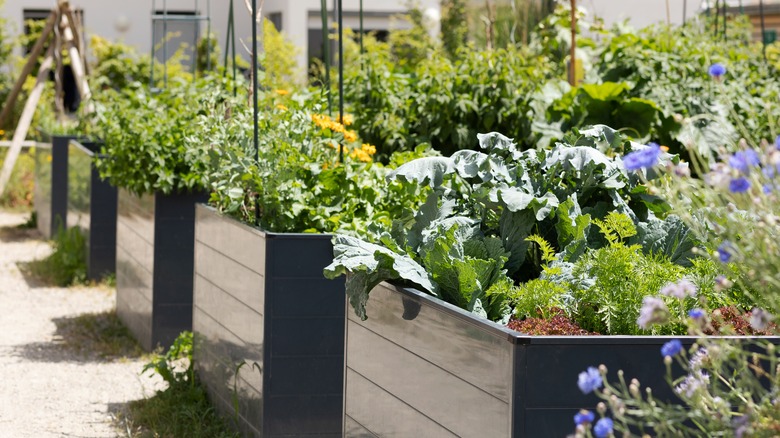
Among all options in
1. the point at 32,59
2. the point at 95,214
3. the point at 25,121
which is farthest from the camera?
the point at 32,59

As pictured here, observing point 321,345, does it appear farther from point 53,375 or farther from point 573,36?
point 573,36

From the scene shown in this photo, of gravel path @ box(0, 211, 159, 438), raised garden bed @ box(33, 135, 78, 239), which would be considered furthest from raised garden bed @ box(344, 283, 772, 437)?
raised garden bed @ box(33, 135, 78, 239)

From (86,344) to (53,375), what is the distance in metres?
0.70

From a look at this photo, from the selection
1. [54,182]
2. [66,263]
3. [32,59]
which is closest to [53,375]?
[66,263]

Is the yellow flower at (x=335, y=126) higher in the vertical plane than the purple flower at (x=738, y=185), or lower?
higher

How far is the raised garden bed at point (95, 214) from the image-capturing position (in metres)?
7.91

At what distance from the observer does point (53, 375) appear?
5.59 metres

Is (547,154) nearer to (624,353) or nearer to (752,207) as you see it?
(624,353)

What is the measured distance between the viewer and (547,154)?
3.29 metres

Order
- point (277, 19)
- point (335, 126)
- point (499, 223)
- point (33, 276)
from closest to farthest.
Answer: point (499, 223), point (335, 126), point (33, 276), point (277, 19)

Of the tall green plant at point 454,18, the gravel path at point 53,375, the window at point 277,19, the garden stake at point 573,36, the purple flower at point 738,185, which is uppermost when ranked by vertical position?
the window at point 277,19

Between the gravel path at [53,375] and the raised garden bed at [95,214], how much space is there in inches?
9.6

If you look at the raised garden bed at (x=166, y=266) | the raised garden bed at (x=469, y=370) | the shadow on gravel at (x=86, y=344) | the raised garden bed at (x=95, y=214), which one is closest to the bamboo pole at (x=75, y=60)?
the raised garden bed at (x=95, y=214)

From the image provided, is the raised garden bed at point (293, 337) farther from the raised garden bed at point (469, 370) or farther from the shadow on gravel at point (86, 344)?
the shadow on gravel at point (86, 344)
